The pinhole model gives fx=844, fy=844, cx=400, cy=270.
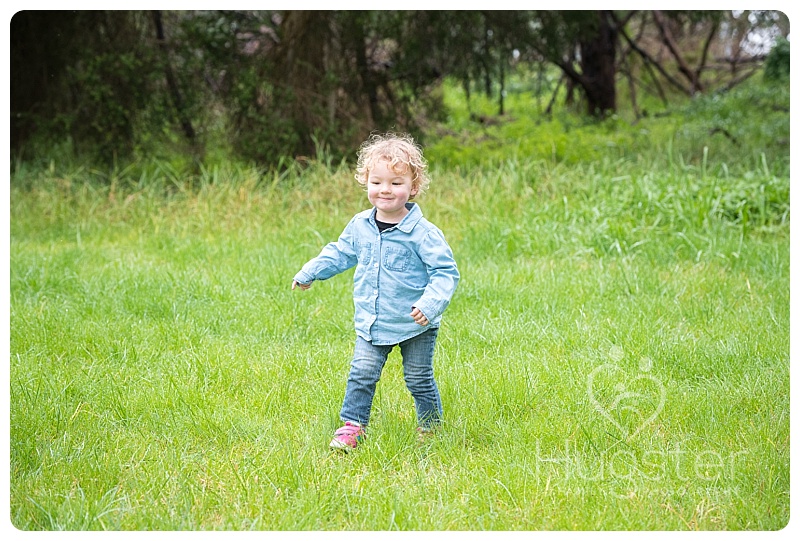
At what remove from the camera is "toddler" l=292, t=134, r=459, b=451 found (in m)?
2.99

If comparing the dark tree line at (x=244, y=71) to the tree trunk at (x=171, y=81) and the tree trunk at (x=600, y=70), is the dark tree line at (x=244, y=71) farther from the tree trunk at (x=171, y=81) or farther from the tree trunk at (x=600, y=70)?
the tree trunk at (x=600, y=70)

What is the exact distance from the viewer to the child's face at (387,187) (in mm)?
2973

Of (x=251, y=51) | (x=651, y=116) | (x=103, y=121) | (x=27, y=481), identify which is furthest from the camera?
(x=651, y=116)

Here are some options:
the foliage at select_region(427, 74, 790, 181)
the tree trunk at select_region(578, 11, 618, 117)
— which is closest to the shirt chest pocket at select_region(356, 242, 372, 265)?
the foliage at select_region(427, 74, 790, 181)

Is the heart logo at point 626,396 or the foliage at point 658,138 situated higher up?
the foliage at point 658,138

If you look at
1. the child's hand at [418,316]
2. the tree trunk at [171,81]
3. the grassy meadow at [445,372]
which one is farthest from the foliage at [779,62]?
the child's hand at [418,316]

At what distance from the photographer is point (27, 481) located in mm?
2797

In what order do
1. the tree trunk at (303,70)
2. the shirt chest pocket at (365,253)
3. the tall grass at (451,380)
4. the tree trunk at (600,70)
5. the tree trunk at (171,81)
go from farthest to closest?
the tree trunk at (600,70) → the tree trunk at (171,81) → the tree trunk at (303,70) → the shirt chest pocket at (365,253) → the tall grass at (451,380)

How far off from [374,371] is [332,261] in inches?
17.4

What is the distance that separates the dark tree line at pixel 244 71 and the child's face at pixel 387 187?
6289 millimetres

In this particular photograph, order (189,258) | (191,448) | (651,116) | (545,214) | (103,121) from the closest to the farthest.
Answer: (191,448)
(189,258)
(545,214)
(103,121)
(651,116)

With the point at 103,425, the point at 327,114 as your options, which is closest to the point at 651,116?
the point at 327,114
